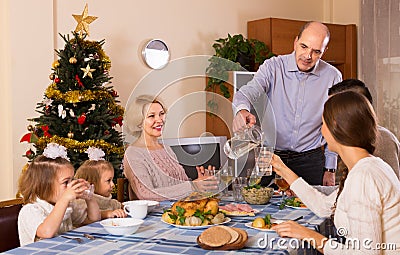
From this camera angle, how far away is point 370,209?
1608 millimetres

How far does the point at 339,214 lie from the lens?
5.89ft

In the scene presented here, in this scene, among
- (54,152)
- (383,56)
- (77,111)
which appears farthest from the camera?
(383,56)

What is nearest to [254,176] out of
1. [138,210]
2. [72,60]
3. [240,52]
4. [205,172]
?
[205,172]

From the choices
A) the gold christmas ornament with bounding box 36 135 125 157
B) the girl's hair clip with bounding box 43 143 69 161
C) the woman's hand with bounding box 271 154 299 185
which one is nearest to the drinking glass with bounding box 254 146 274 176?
the woman's hand with bounding box 271 154 299 185

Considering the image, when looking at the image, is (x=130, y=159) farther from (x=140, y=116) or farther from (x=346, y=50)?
(x=346, y=50)

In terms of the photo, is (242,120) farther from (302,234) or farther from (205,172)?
(302,234)

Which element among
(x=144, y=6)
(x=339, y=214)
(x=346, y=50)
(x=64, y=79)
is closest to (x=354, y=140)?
(x=339, y=214)

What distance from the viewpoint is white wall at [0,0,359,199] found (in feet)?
11.8

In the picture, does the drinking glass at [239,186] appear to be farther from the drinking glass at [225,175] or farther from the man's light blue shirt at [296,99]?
the man's light blue shirt at [296,99]

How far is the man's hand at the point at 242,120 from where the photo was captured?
2.30 m

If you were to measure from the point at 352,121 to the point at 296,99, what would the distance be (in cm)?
141

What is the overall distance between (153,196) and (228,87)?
192 centimetres

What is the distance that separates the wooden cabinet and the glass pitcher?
2.61 m

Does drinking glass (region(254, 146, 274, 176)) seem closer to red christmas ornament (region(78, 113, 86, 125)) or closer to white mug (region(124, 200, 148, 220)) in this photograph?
white mug (region(124, 200, 148, 220))
